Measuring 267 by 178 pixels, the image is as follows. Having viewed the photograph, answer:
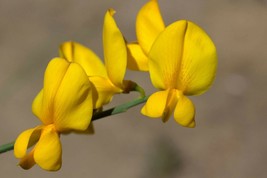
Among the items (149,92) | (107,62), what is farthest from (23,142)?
(149,92)

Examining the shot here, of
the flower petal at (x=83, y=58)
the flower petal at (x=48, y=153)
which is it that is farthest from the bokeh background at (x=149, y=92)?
the flower petal at (x=48, y=153)

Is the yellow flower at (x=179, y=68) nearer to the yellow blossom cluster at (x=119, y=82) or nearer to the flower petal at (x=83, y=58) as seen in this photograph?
the yellow blossom cluster at (x=119, y=82)

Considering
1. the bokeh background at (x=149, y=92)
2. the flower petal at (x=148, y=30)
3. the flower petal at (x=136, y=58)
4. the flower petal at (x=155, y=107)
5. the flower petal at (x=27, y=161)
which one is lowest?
the bokeh background at (x=149, y=92)

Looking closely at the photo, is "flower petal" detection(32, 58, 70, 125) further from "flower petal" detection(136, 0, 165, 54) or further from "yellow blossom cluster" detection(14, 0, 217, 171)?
"flower petal" detection(136, 0, 165, 54)

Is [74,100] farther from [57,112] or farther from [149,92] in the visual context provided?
[149,92]

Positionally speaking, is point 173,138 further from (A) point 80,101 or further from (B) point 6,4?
(A) point 80,101

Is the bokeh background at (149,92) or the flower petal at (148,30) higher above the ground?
the flower petal at (148,30)

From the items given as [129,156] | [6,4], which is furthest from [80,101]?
[6,4]
